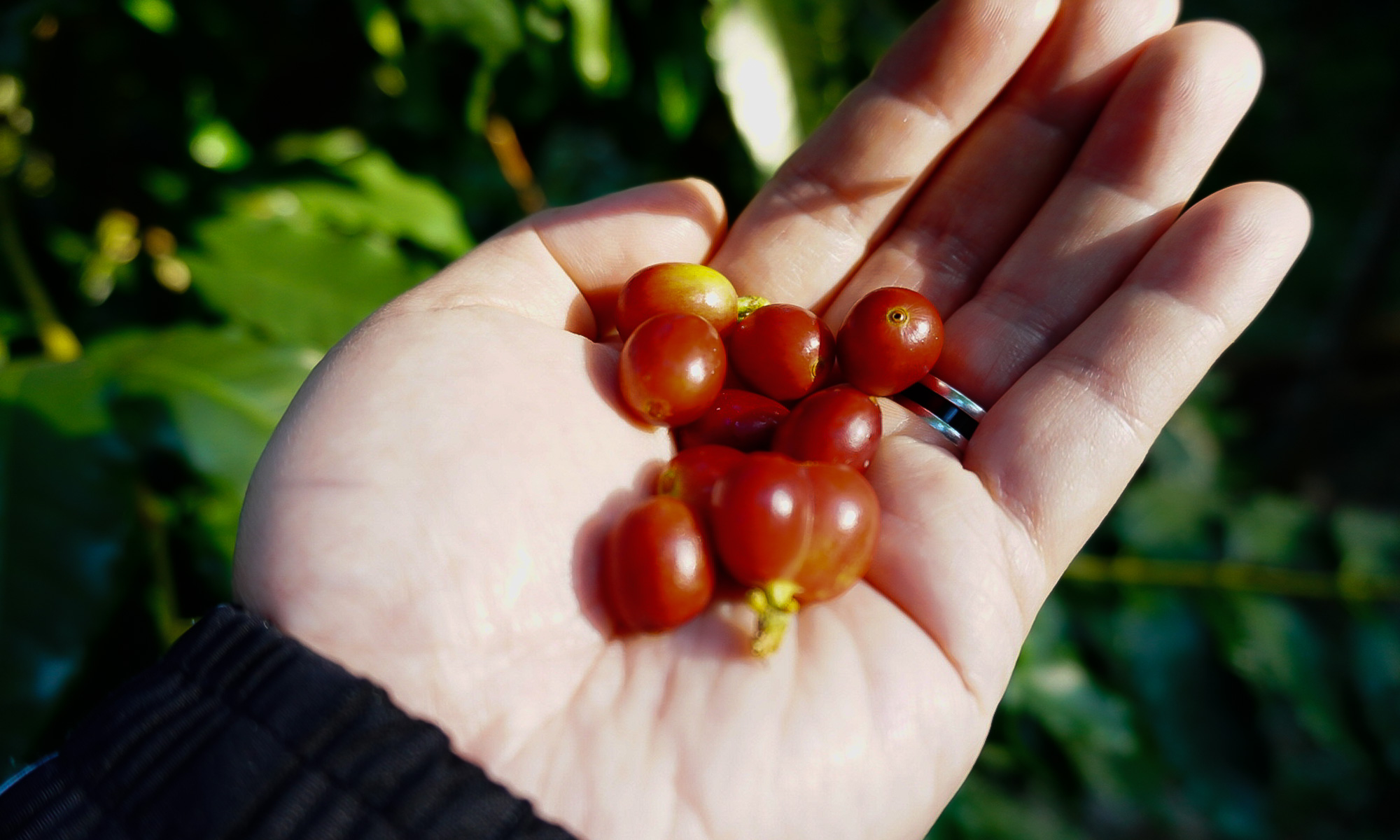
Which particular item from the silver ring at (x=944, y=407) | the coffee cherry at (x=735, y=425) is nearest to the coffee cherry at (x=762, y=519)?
the coffee cherry at (x=735, y=425)

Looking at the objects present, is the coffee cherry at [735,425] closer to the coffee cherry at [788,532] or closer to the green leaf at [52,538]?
the coffee cherry at [788,532]

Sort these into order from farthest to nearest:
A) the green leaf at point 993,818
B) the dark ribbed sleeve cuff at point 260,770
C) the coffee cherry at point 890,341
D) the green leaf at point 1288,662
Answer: the green leaf at point 1288,662
the green leaf at point 993,818
the coffee cherry at point 890,341
the dark ribbed sleeve cuff at point 260,770

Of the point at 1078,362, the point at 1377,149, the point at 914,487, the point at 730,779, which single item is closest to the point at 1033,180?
the point at 1078,362

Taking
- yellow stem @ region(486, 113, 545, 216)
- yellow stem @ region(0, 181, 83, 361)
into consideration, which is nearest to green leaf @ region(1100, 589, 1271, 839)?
yellow stem @ region(486, 113, 545, 216)

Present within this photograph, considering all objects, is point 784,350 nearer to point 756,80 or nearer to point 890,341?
point 890,341

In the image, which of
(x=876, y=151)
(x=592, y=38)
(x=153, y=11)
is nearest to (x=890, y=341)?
(x=876, y=151)

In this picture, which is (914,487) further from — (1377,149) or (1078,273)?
(1377,149)

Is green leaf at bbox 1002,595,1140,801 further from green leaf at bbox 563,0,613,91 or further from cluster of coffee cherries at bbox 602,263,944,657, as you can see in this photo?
green leaf at bbox 563,0,613,91

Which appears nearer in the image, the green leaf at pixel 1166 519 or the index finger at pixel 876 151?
the index finger at pixel 876 151
